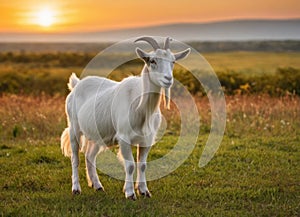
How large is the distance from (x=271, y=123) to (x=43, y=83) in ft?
83.3

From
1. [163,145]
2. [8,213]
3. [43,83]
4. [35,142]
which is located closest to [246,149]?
[163,145]

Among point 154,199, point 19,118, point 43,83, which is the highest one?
point 154,199

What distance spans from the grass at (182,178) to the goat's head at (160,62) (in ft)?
5.88

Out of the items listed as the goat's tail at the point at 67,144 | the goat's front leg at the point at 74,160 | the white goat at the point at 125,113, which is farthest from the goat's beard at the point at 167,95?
the goat's tail at the point at 67,144

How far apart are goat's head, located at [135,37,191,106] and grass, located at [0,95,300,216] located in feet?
5.88

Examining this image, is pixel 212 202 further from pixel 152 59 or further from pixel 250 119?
pixel 250 119

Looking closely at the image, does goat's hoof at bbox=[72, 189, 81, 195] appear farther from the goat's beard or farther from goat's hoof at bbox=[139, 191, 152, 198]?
the goat's beard

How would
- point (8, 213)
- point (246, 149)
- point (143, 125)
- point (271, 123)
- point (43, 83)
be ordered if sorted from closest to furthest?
point (8, 213)
point (143, 125)
point (246, 149)
point (271, 123)
point (43, 83)

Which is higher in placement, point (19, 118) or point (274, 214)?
point (274, 214)

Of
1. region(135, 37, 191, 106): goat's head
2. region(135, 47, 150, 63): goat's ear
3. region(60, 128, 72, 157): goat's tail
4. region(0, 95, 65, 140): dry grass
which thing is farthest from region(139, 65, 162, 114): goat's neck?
region(0, 95, 65, 140): dry grass

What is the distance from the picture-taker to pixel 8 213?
6.89 m

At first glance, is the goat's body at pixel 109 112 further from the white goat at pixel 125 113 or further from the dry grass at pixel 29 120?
the dry grass at pixel 29 120

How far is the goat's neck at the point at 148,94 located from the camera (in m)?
7.29

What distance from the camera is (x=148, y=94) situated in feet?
24.1
